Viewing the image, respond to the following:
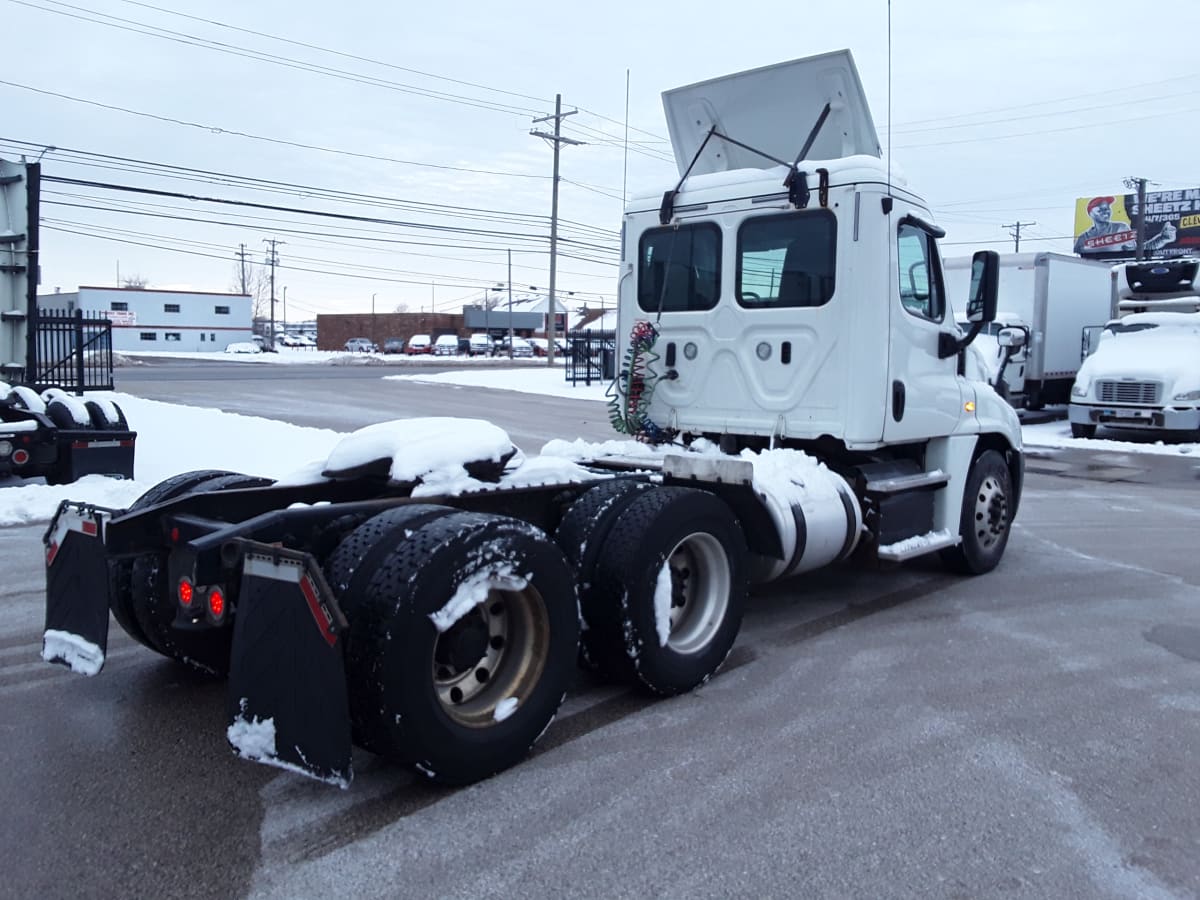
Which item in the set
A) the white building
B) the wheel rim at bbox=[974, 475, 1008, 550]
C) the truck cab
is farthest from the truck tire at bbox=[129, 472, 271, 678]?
the white building

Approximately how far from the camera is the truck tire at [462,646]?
3.43 meters

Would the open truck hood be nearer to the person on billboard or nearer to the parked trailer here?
the parked trailer

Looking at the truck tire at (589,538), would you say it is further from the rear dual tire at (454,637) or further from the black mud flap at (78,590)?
the black mud flap at (78,590)

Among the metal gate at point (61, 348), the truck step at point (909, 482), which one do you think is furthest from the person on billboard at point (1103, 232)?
the truck step at point (909, 482)

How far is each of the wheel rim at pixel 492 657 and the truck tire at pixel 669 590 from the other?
524mm

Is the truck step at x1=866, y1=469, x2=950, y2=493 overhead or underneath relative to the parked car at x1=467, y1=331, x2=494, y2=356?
underneath

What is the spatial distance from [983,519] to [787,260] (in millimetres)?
2573

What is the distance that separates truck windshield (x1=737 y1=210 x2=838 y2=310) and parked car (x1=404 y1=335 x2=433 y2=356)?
250 ft

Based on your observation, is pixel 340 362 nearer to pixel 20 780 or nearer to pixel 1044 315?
pixel 1044 315

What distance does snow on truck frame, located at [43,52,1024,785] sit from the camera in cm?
346

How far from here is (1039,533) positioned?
9570 mm

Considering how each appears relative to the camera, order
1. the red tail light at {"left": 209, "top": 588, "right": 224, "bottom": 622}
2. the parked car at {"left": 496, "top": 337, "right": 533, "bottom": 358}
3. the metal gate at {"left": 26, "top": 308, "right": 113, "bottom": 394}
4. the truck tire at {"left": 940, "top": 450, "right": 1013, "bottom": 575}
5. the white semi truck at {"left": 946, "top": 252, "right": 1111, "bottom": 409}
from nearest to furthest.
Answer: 1. the red tail light at {"left": 209, "top": 588, "right": 224, "bottom": 622}
2. the truck tire at {"left": 940, "top": 450, "right": 1013, "bottom": 575}
3. the metal gate at {"left": 26, "top": 308, "right": 113, "bottom": 394}
4. the white semi truck at {"left": 946, "top": 252, "right": 1111, "bottom": 409}
5. the parked car at {"left": 496, "top": 337, "right": 533, "bottom": 358}

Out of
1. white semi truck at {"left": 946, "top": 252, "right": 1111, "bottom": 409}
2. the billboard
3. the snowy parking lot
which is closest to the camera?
the snowy parking lot

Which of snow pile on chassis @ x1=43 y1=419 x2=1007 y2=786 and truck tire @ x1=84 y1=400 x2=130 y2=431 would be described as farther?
truck tire @ x1=84 y1=400 x2=130 y2=431
